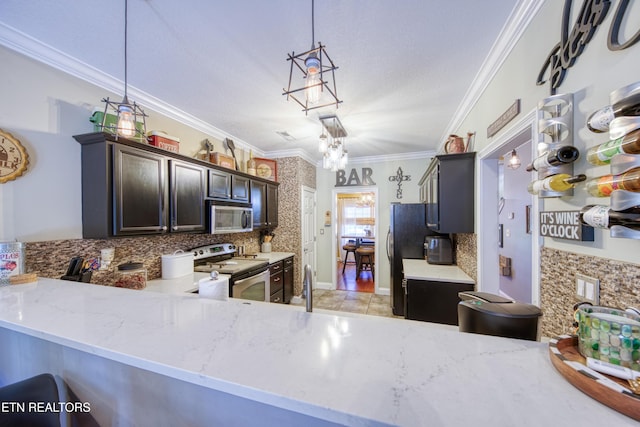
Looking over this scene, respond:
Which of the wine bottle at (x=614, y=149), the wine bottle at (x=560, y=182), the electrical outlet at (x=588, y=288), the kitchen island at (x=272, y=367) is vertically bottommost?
the kitchen island at (x=272, y=367)

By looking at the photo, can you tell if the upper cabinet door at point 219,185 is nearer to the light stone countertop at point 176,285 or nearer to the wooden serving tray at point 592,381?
the light stone countertop at point 176,285

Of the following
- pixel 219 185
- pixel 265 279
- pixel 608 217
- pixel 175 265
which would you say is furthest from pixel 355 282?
pixel 608 217

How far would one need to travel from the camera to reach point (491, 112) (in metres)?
1.98

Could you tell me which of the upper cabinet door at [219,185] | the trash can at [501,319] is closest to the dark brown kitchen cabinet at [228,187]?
the upper cabinet door at [219,185]

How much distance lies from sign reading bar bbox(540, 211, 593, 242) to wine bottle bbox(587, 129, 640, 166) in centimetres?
25

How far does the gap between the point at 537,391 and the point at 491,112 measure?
2070 millimetres

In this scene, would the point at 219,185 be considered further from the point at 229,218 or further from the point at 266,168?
the point at 266,168

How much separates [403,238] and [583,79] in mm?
2900

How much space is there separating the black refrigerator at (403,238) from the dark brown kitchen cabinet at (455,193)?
1145mm

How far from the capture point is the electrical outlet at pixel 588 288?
3.08 feet

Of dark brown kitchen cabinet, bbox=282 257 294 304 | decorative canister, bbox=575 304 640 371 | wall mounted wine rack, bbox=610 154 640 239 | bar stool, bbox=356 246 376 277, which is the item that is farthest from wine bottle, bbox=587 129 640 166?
bar stool, bbox=356 246 376 277

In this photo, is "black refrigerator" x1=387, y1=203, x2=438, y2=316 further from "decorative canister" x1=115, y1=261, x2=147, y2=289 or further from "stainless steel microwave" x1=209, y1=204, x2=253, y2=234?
"decorative canister" x1=115, y1=261, x2=147, y2=289

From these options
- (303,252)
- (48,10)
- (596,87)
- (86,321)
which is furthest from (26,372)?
(303,252)

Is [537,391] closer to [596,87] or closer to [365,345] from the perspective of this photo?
[365,345]
